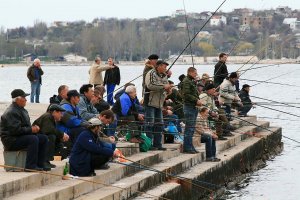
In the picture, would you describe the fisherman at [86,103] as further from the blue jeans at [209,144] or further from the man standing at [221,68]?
the man standing at [221,68]

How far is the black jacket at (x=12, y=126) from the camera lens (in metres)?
13.5

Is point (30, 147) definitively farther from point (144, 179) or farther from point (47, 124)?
point (144, 179)

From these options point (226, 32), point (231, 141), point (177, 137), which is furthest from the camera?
point (226, 32)

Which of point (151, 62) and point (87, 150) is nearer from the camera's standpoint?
point (87, 150)

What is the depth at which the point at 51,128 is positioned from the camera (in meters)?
14.3

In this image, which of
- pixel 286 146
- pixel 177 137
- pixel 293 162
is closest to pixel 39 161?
pixel 177 137

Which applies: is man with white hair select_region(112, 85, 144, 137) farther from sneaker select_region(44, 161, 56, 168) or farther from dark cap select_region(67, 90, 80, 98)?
sneaker select_region(44, 161, 56, 168)

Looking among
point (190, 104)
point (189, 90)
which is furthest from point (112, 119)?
point (190, 104)

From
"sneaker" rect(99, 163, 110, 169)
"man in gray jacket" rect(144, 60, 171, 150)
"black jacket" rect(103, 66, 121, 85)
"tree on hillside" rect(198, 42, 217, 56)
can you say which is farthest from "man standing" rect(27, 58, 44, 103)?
"tree on hillside" rect(198, 42, 217, 56)

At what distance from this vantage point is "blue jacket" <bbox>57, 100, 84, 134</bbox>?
1538cm

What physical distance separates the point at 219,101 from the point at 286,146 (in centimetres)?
731

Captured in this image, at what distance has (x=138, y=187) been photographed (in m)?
15.3

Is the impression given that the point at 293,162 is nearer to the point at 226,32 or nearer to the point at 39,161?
the point at 39,161

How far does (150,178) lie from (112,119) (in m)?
1.39
